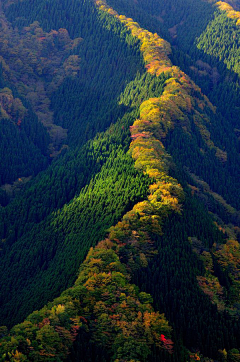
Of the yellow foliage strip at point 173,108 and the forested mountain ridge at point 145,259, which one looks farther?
the yellow foliage strip at point 173,108

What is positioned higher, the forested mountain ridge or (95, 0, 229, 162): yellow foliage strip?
(95, 0, 229, 162): yellow foliage strip

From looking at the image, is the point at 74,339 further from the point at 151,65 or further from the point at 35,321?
the point at 151,65

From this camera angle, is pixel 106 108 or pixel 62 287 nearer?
pixel 62 287

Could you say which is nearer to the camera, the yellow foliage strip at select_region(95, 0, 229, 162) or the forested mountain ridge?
the forested mountain ridge

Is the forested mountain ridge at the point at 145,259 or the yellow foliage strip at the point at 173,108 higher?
the yellow foliage strip at the point at 173,108

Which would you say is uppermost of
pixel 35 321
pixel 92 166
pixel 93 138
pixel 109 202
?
pixel 93 138

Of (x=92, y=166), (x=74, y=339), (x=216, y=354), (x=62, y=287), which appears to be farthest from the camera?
(x=92, y=166)

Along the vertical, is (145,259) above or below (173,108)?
below

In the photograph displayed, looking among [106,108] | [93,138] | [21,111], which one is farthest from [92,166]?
[21,111]
